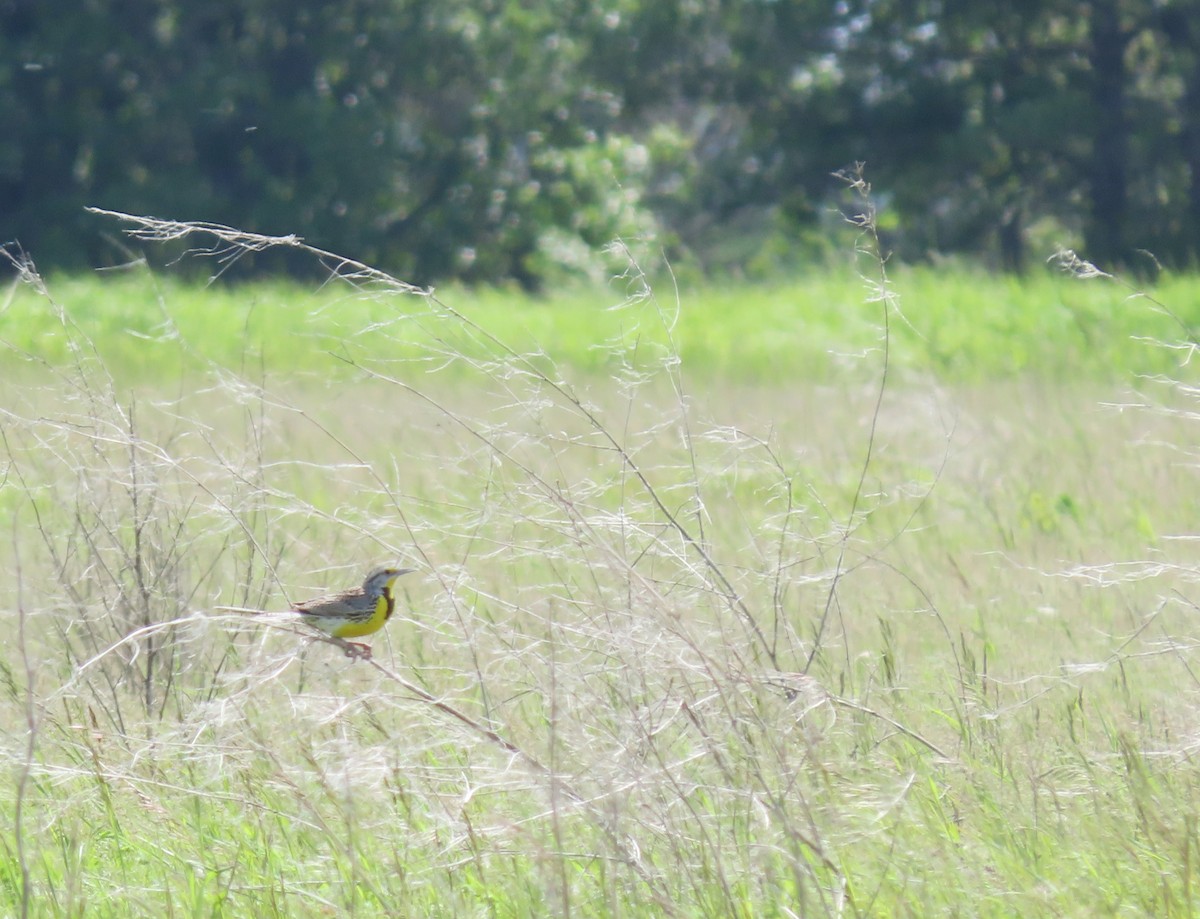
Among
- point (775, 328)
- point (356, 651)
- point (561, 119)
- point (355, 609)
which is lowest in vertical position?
point (561, 119)

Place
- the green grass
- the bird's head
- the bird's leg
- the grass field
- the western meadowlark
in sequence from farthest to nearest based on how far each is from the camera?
the green grass → the bird's head → the western meadowlark → the bird's leg → the grass field

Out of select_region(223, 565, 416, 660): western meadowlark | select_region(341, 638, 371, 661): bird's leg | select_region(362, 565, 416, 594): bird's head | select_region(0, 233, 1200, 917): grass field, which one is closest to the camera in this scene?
select_region(0, 233, 1200, 917): grass field

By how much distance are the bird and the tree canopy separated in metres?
20.6

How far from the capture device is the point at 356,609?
3.67 meters

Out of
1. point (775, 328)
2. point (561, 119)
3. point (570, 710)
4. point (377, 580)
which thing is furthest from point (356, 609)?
point (561, 119)

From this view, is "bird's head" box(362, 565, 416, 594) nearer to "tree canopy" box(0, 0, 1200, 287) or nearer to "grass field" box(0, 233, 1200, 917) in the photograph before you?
"grass field" box(0, 233, 1200, 917)

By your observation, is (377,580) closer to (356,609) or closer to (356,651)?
(356,609)

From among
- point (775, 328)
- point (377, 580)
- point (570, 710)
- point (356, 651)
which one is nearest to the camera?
A: point (570, 710)

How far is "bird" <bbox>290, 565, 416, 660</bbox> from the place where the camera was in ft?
11.7

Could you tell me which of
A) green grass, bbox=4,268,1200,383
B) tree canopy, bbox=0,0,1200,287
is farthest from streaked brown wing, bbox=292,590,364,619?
tree canopy, bbox=0,0,1200,287

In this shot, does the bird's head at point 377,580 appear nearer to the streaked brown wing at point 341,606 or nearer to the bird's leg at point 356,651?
the streaked brown wing at point 341,606

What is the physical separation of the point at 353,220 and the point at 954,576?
83.5 feet

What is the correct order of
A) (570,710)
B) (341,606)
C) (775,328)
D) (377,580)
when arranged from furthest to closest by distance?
1. (775,328)
2. (377,580)
3. (341,606)
4. (570,710)

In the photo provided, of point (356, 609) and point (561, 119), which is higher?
point (356, 609)
